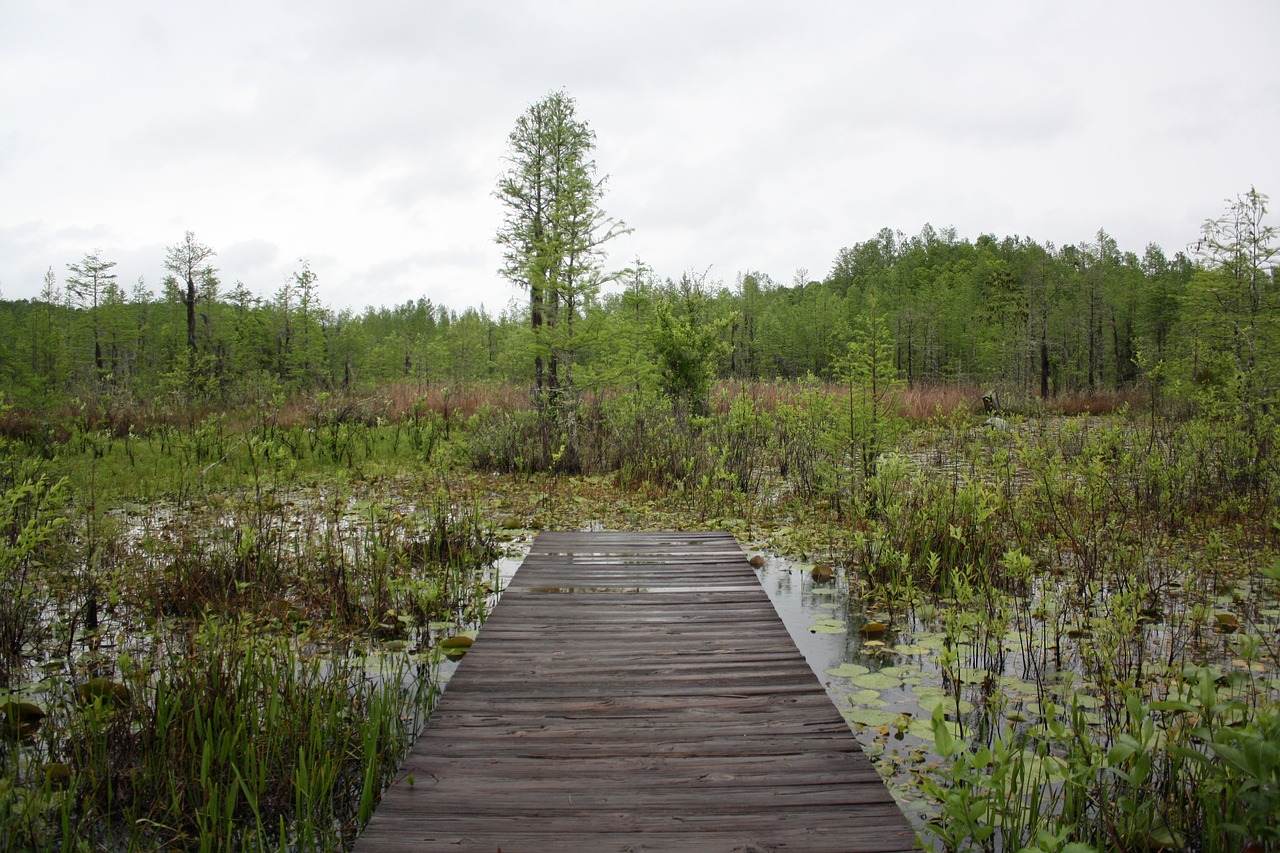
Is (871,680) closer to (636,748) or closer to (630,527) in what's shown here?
(636,748)

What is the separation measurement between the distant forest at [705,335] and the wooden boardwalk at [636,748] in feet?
14.4

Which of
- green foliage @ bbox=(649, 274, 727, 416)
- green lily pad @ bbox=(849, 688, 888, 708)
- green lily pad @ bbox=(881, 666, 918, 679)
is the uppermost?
green foliage @ bbox=(649, 274, 727, 416)

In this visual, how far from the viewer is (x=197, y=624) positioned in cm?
429

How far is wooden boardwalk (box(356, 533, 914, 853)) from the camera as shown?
2.02 m

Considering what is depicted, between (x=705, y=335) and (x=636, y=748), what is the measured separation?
986cm

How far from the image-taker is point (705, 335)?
11.9m

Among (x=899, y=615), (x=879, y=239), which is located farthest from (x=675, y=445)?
(x=879, y=239)

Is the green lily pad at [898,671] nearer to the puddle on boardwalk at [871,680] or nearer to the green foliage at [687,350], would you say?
the puddle on boardwalk at [871,680]

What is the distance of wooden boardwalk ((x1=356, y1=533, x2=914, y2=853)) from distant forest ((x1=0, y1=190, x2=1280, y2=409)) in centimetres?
440

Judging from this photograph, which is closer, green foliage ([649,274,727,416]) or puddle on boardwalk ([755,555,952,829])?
puddle on boardwalk ([755,555,952,829])

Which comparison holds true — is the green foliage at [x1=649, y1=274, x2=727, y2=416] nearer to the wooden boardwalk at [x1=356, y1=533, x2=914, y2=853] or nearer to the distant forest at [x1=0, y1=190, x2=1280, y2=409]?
the distant forest at [x1=0, y1=190, x2=1280, y2=409]

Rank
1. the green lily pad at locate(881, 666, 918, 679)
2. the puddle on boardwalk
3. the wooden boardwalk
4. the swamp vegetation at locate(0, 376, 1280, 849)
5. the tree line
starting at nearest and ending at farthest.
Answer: the wooden boardwalk < the swamp vegetation at locate(0, 376, 1280, 849) < the puddle on boardwalk < the green lily pad at locate(881, 666, 918, 679) < the tree line

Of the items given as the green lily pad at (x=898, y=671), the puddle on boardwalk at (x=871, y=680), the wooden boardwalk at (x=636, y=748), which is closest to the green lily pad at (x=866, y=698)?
the puddle on boardwalk at (x=871, y=680)

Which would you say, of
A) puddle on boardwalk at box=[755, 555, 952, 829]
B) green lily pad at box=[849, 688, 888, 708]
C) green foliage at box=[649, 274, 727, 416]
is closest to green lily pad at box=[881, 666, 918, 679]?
puddle on boardwalk at box=[755, 555, 952, 829]
